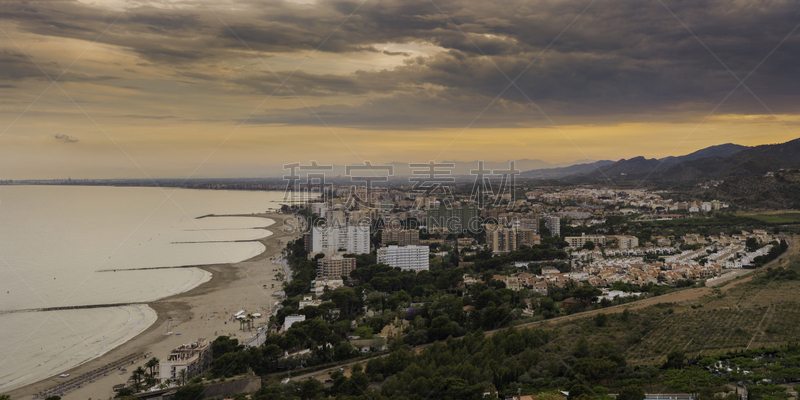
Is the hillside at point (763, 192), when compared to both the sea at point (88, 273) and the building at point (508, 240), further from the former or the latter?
the sea at point (88, 273)

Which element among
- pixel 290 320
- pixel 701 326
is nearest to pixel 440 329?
pixel 290 320

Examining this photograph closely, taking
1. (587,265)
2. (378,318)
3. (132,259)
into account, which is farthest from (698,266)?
(132,259)

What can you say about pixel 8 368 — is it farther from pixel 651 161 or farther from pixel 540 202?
pixel 651 161

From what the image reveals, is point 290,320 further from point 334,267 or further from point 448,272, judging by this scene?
point 334,267

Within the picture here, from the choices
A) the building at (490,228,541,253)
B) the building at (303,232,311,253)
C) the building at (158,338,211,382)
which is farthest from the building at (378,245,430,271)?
the building at (158,338,211,382)

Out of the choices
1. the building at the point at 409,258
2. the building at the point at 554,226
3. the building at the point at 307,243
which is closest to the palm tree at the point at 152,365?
the building at the point at 409,258

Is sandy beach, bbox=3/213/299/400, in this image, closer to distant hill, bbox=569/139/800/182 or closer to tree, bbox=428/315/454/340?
tree, bbox=428/315/454/340
